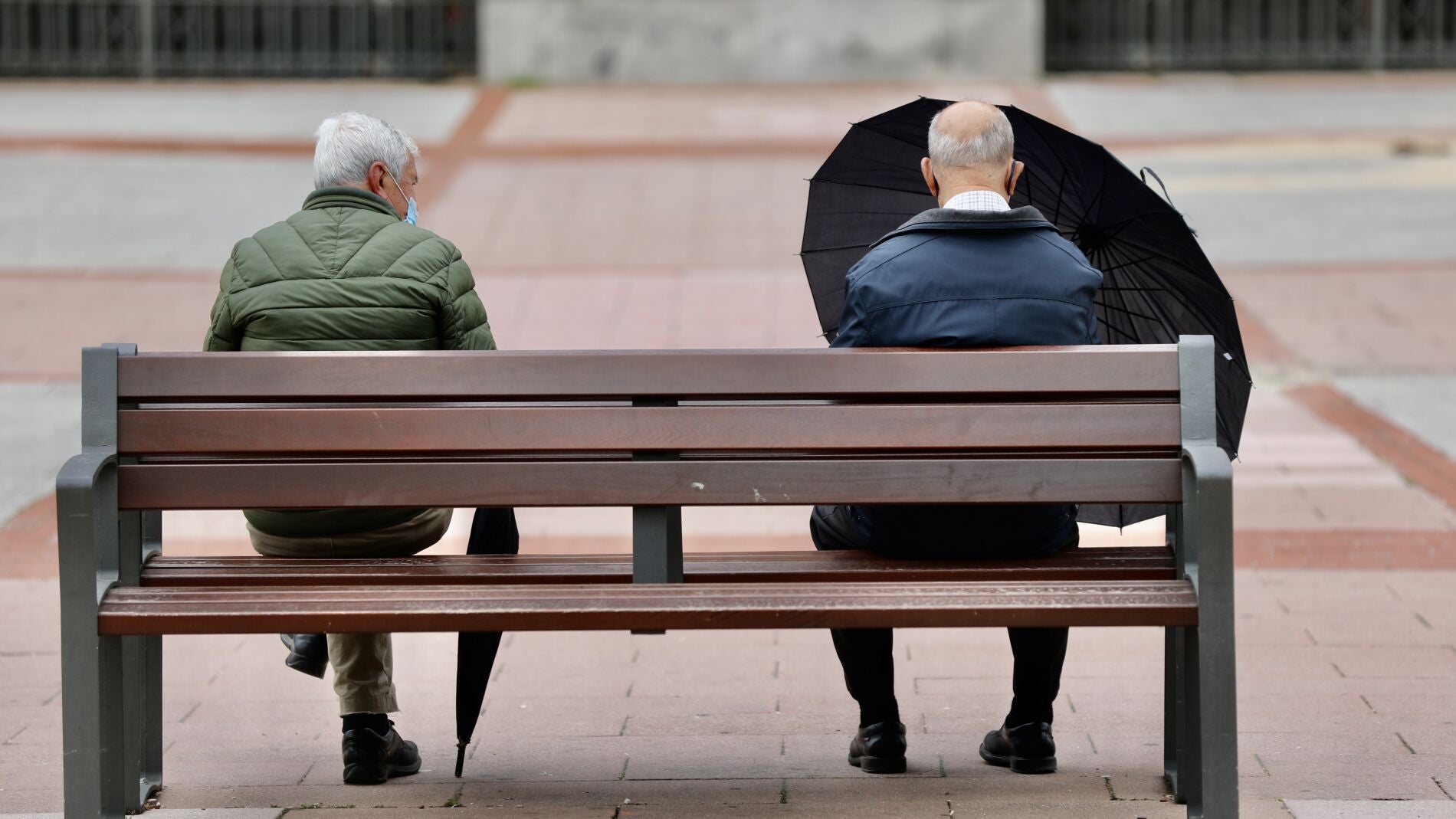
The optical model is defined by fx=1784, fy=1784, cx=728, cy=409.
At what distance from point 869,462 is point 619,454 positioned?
504 millimetres

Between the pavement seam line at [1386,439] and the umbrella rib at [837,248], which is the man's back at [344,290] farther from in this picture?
the pavement seam line at [1386,439]

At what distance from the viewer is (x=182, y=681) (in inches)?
194

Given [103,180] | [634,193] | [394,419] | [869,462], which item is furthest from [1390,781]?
[103,180]

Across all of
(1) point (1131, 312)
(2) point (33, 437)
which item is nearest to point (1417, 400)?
(1) point (1131, 312)

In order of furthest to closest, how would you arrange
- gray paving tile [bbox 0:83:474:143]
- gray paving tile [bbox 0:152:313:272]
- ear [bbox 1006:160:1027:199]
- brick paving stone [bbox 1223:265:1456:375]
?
gray paving tile [bbox 0:83:474:143] < gray paving tile [bbox 0:152:313:272] < brick paving stone [bbox 1223:265:1456:375] < ear [bbox 1006:160:1027:199]

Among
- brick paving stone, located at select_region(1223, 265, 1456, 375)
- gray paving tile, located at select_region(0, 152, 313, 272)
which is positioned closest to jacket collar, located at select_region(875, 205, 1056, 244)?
brick paving stone, located at select_region(1223, 265, 1456, 375)

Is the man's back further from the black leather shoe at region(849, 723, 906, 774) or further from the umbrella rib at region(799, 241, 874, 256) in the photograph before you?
the black leather shoe at region(849, 723, 906, 774)

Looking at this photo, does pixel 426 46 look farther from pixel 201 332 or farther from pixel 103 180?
pixel 201 332

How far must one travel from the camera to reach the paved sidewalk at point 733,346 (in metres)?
4.05

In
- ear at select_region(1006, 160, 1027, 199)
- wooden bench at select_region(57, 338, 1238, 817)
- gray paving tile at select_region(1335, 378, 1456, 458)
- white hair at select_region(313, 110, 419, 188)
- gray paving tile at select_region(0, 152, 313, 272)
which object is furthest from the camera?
gray paving tile at select_region(0, 152, 313, 272)

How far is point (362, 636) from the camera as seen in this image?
4020 millimetres

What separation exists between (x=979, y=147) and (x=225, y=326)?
1705 millimetres

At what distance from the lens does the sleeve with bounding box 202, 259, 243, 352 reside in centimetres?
395

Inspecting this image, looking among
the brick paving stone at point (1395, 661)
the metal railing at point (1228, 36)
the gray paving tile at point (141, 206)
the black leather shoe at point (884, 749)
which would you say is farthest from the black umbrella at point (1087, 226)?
the metal railing at point (1228, 36)
